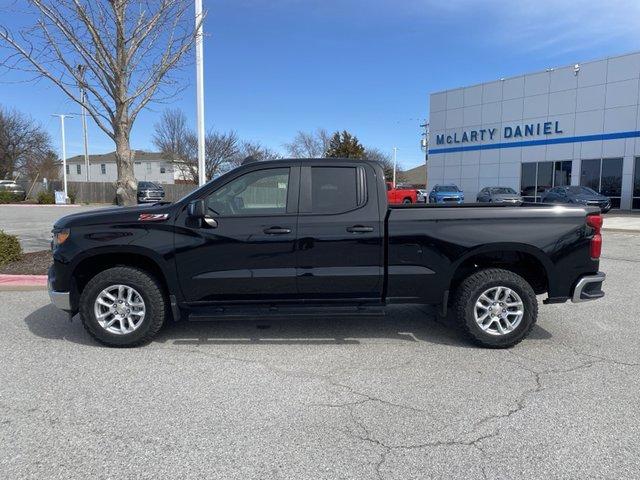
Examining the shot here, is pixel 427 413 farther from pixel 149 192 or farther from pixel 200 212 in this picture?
pixel 149 192

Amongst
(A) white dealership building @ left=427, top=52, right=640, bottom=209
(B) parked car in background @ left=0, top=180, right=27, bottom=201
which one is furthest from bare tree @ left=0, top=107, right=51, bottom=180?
(A) white dealership building @ left=427, top=52, right=640, bottom=209

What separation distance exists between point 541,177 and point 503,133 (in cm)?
422

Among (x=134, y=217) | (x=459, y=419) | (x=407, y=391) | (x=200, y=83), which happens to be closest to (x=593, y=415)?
(x=459, y=419)

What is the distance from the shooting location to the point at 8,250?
338 inches

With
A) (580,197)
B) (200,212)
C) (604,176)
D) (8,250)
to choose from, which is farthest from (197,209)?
(604,176)

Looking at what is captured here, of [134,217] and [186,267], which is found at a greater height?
[134,217]

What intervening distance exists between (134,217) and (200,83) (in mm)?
6969

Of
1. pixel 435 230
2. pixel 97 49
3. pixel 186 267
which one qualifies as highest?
pixel 97 49

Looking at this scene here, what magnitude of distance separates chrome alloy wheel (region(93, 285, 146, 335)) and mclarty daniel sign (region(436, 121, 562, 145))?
104 ft

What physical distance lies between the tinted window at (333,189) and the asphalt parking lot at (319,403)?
4.74ft

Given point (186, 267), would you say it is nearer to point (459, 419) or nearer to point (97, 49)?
point (459, 419)

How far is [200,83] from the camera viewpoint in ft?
35.0

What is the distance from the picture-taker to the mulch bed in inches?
317

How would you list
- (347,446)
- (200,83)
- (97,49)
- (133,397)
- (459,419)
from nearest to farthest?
1. (347,446)
2. (459,419)
3. (133,397)
4. (97,49)
5. (200,83)
